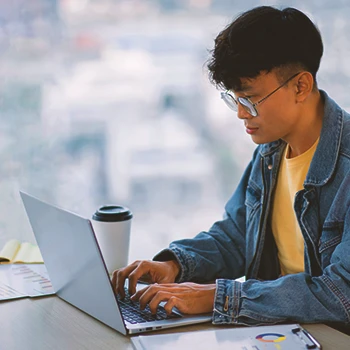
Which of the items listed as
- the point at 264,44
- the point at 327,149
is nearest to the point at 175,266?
the point at 327,149

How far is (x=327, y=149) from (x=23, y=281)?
77 cm

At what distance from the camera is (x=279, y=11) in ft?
5.06

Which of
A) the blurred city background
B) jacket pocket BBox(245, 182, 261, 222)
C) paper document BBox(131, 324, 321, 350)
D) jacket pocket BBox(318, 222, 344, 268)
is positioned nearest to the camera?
paper document BBox(131, 324, 321, 350)

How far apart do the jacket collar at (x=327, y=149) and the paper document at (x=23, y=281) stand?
64 cm

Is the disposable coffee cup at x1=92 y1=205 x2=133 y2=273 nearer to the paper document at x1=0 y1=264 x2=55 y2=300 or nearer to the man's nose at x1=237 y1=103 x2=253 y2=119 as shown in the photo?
the paper document at x1=0 y1=264 x2=55 y2=300

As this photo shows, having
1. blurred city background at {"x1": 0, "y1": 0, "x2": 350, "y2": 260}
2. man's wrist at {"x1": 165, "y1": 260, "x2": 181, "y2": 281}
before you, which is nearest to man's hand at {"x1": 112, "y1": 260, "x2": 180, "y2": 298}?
man's wrist at {"x1": 165, "y1": 260, "x2": 181, "y2": 281}

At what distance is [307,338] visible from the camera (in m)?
1.27

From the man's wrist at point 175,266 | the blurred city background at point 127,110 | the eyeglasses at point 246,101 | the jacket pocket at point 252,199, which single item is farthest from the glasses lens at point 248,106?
the blurred city background at point 127,110

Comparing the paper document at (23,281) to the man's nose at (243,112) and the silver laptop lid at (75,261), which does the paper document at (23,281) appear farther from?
the man's nose at (243,112)

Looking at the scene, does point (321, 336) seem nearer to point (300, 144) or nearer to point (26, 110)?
point (300, 144)

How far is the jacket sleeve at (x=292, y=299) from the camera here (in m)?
1.37

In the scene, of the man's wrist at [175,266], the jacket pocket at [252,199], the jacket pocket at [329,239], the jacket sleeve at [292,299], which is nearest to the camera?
the jacket sleeve at [292,299]

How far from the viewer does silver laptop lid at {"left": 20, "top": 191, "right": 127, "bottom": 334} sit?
129cm

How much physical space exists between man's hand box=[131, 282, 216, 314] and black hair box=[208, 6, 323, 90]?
0.46 meters
